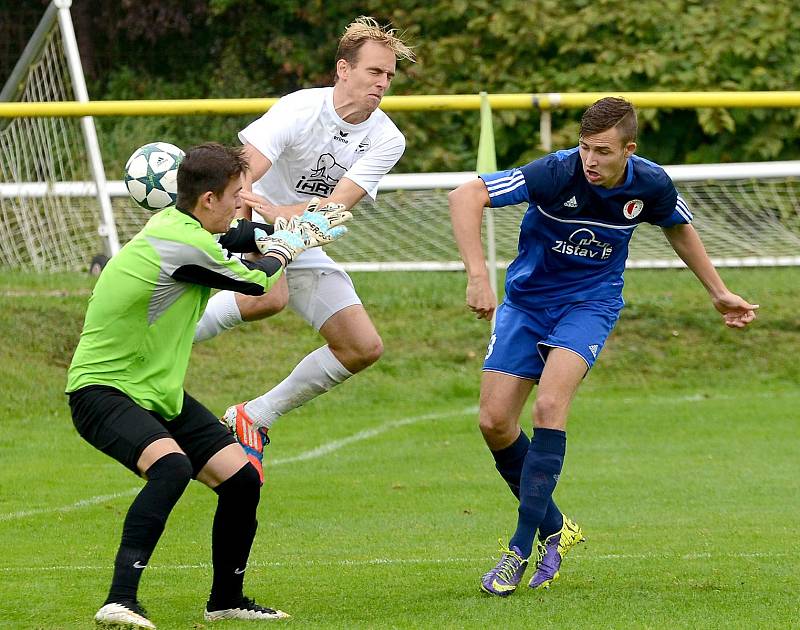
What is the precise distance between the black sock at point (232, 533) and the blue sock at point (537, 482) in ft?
3.63

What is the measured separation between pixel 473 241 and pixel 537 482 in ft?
3.34

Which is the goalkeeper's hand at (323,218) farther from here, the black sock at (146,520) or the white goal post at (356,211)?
the white goal post at (356,211)

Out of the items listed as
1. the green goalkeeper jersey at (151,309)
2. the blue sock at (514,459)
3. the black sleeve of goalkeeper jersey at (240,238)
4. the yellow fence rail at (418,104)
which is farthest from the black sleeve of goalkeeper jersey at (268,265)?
the yellow fence rail at (418,104)

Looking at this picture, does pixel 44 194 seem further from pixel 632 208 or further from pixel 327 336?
pixel 632 208

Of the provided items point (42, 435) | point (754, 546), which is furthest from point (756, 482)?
point (42, 435)

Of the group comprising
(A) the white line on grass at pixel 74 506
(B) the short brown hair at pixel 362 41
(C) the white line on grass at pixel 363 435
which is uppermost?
(B) the short brown hair at pixel 362 41

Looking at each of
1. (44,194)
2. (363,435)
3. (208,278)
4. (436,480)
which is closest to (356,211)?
(44,194)

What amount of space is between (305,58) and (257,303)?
13.3m

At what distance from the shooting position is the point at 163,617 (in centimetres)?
548

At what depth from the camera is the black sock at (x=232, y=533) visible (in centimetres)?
545

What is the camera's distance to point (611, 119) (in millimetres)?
5832

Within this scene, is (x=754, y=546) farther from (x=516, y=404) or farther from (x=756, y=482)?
(x=756, y=482)

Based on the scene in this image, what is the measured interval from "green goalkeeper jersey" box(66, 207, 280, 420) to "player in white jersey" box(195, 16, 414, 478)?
1.62m

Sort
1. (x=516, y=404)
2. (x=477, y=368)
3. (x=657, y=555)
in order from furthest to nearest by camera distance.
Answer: (x=477, y=368) → (x=657, y=555) → (x=516, y=404)
